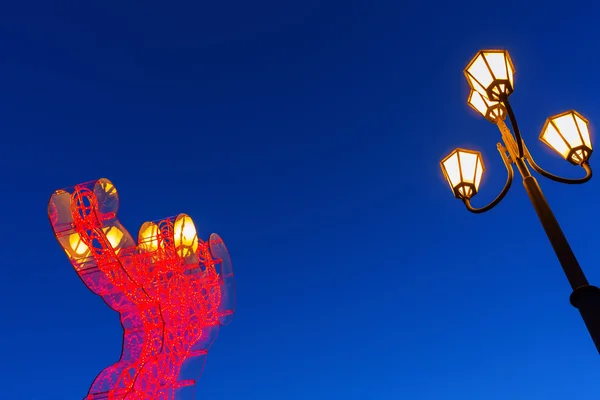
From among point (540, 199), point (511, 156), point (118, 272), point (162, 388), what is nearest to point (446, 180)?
point (511, 156)

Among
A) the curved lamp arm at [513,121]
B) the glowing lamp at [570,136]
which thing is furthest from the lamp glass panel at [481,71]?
the glowing lamp at [570,136]

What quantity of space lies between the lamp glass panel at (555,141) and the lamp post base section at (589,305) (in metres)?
1.77

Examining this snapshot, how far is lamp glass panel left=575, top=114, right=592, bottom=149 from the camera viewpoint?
476 centimetres

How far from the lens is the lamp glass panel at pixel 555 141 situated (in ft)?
16.0

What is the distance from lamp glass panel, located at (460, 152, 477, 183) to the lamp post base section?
1.85m

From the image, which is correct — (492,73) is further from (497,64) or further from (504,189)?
(504,189)

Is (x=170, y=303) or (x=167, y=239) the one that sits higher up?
(x=167, y=239)

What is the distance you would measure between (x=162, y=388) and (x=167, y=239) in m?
3.23

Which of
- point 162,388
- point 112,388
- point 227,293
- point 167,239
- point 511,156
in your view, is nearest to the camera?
point 511,156

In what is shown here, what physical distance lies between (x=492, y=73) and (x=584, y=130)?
110 centimetres

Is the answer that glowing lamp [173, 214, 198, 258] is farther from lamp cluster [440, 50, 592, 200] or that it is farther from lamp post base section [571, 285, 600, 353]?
lamp post base section [571, 285, 600, 353]

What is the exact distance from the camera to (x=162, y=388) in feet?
34.9

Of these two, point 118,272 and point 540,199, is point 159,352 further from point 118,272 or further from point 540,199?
point 540,199

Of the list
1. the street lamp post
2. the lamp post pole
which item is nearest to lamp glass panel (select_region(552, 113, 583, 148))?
the street lamp post
